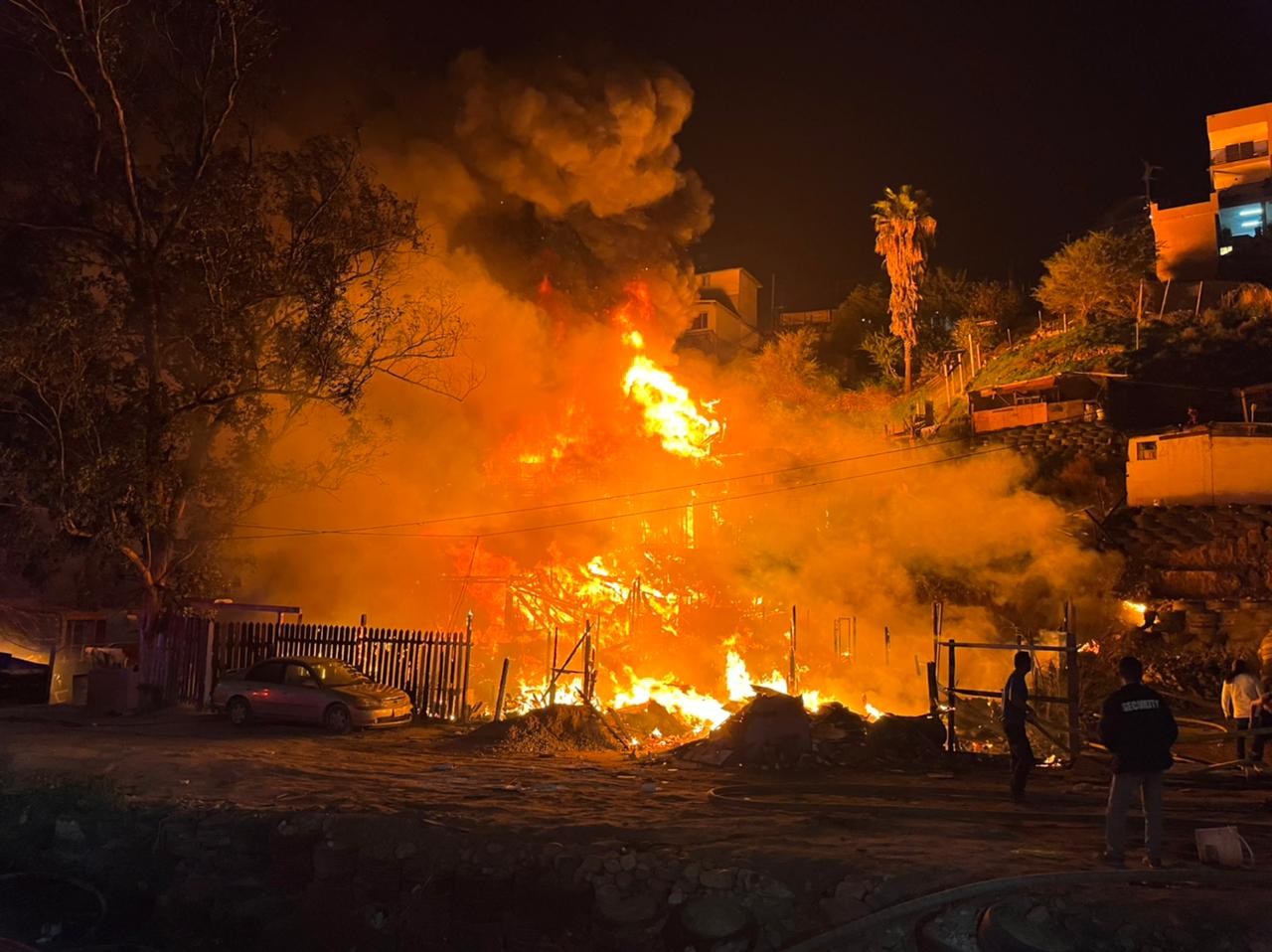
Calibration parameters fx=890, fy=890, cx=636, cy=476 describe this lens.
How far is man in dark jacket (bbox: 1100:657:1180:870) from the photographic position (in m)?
7.54

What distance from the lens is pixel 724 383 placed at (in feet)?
156

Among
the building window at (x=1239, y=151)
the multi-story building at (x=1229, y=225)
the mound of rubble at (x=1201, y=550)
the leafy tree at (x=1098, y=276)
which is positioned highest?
the building window at (x=1239, y=151)

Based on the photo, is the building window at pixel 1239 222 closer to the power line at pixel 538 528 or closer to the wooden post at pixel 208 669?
the power line at pixel 538 528

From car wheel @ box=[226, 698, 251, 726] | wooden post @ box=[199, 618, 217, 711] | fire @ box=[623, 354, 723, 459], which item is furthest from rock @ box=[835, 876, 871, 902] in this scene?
fire @ box=[623, 354, 723, 459]

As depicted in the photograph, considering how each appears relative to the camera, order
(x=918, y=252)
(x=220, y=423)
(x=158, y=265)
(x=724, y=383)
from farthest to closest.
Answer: (x=724, y=383) < (x=918, y=252) < (x=220, y=423) < (x=158, y=265)

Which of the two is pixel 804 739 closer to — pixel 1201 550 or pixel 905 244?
pixel 1201 550

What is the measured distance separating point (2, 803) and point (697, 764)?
9.67 meters

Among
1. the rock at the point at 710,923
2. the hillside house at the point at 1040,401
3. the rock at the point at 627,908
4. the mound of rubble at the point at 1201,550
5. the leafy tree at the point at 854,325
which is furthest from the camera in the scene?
the leafy tree at the point at 854,325

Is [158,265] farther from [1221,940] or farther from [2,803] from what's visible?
[1221,940]

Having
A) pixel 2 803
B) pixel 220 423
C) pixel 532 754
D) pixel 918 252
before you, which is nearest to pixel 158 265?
pixel 220 423

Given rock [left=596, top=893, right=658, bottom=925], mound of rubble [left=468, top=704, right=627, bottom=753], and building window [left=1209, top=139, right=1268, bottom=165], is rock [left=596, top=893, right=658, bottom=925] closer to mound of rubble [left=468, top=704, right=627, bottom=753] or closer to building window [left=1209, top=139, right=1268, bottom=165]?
mound of rubble [left=468, top=704, right=627, bottom=753]

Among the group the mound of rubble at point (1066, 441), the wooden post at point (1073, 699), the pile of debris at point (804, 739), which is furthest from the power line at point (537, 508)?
the wooden post at point (1073, 699)

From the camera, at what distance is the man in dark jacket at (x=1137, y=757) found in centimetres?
754

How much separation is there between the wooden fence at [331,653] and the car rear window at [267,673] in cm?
225
